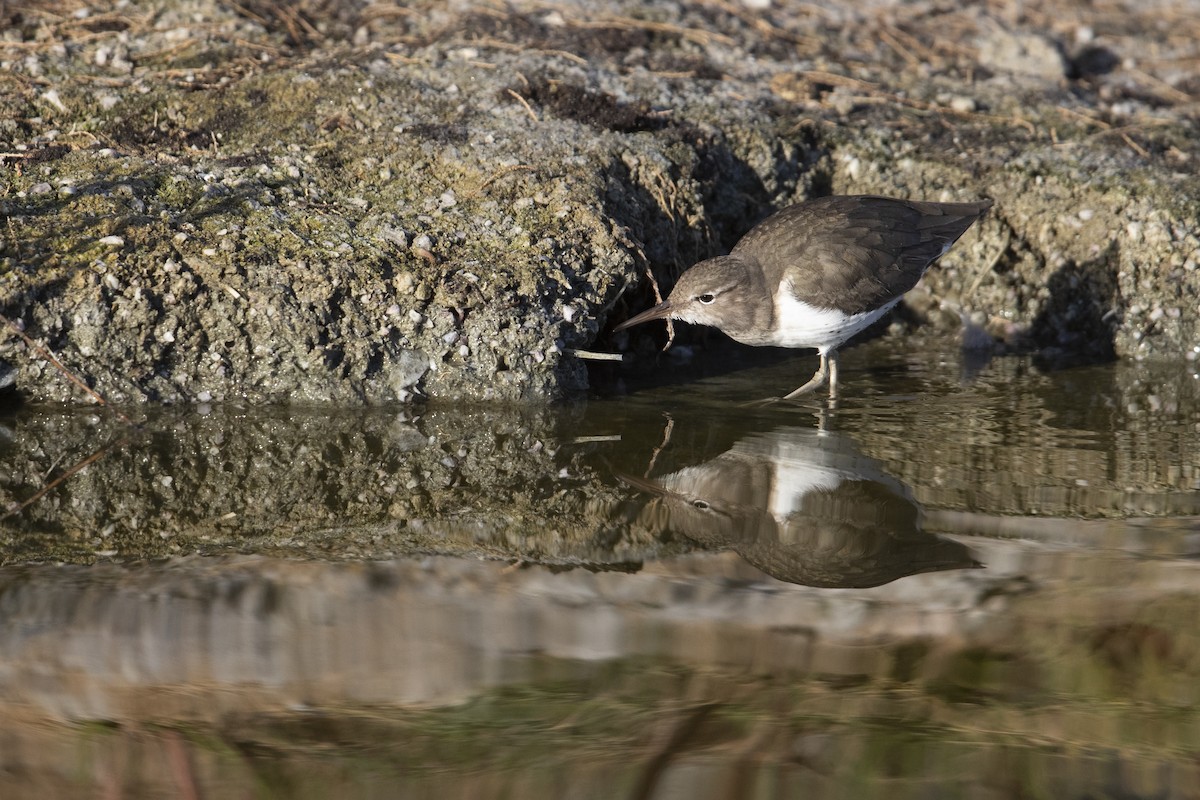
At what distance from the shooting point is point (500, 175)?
7023 millimetres

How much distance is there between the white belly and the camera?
6574 mm

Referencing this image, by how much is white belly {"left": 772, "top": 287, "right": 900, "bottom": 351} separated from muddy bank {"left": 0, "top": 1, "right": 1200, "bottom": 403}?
94 cm

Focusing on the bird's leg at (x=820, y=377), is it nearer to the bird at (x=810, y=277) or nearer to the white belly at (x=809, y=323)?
the bird at (x=810, y=277)

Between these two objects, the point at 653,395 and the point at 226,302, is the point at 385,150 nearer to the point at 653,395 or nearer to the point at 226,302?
the point at 226,302

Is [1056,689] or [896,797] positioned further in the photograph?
[1056,689]

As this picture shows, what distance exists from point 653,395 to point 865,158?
281cm

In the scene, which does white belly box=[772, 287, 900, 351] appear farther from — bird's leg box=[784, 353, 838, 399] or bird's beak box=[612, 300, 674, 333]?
bird's beak box=[612, 300, 674, 333]

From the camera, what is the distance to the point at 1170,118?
8852 millimetres

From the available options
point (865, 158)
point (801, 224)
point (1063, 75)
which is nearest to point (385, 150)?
point (801, 224)

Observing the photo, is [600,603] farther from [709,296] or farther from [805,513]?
[709,296]

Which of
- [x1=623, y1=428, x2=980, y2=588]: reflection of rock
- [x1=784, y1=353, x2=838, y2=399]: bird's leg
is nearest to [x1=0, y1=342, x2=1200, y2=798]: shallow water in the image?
[x1=623, y1=428, x2=980, y2=588]: reflection of rock

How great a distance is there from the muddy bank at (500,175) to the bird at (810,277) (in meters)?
0.58

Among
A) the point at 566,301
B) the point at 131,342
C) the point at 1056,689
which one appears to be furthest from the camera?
the point at 566,301

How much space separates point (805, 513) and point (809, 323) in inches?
68.2
